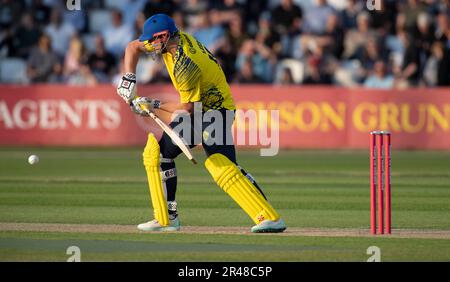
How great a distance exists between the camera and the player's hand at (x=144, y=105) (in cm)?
1134

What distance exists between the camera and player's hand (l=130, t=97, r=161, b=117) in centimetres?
1134

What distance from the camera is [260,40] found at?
2523 cm

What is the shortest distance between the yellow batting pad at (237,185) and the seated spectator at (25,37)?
15237 millimetres

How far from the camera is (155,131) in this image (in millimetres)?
23328

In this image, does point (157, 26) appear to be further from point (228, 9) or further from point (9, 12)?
point (9, 12)

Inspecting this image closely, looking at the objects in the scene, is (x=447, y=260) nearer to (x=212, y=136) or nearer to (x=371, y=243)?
(x=371, y=243)

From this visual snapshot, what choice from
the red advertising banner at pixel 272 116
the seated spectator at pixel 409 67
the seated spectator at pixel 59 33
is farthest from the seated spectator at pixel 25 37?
the seated spectator at pixel 409 67

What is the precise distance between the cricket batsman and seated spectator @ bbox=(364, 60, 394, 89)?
1285 cm

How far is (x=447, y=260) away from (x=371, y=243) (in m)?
1.17

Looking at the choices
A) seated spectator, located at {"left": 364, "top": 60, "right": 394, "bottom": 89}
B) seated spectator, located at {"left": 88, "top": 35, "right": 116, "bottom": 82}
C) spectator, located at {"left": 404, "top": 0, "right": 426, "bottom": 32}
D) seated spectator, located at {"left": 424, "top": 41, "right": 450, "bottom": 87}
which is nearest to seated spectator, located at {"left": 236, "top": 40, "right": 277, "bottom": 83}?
seated spectator, located at {"left": 364, "top": 60, "right": 394, "bottom": 89}

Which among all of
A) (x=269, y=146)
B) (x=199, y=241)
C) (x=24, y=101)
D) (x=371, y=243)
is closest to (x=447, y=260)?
(x=371, y=243)

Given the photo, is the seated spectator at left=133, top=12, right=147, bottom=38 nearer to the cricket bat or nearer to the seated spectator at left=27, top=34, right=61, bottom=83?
the seated spectator at left=27, top=34, right=61, bottom=83

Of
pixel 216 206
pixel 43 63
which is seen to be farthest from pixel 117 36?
pixel 216 206

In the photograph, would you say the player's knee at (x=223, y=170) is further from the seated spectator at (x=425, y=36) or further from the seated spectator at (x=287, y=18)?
the seated spectator at (x=287, y=18)
